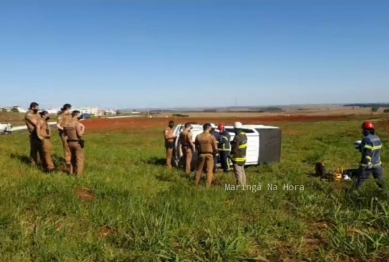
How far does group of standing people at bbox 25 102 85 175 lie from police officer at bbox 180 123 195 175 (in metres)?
3.54

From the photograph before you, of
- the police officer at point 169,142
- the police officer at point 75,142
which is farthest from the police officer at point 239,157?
the police officer at point 169,142

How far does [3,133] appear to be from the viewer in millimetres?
37250

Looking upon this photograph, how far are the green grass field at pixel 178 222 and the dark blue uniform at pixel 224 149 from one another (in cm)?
353

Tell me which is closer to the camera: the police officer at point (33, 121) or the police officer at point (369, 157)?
the police officer at point (369, 157)

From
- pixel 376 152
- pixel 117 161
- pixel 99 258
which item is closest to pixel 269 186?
pixel 376 152

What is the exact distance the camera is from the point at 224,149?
11.9m

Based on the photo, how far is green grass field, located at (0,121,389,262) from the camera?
473 centimetres

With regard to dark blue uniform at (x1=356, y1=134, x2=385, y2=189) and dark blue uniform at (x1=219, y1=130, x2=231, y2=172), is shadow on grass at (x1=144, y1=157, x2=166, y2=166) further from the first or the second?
dark blue uniform at (x1=356, y1=134, x2=385, y2=189)

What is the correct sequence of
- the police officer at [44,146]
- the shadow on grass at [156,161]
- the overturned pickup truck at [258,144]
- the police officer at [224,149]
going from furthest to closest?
the shadow on grass at [156,161] < the overturned pickup truck at [258,144] < the police officer at [224,149] < the police officer at [44,146]

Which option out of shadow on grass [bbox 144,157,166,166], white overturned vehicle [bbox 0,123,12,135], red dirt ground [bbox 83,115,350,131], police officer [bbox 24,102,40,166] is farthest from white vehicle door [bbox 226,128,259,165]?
white overturned vehicle [bbox 0,123,12,135]

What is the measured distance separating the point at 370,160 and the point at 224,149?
Answer: 4.70 meters

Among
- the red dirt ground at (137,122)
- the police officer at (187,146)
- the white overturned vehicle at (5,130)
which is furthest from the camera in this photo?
the red dirt ground at (137,122)

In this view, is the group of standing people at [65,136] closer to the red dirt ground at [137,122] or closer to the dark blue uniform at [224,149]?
the dark blue uniform at [224,149]

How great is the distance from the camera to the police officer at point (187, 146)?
38.6 feet
